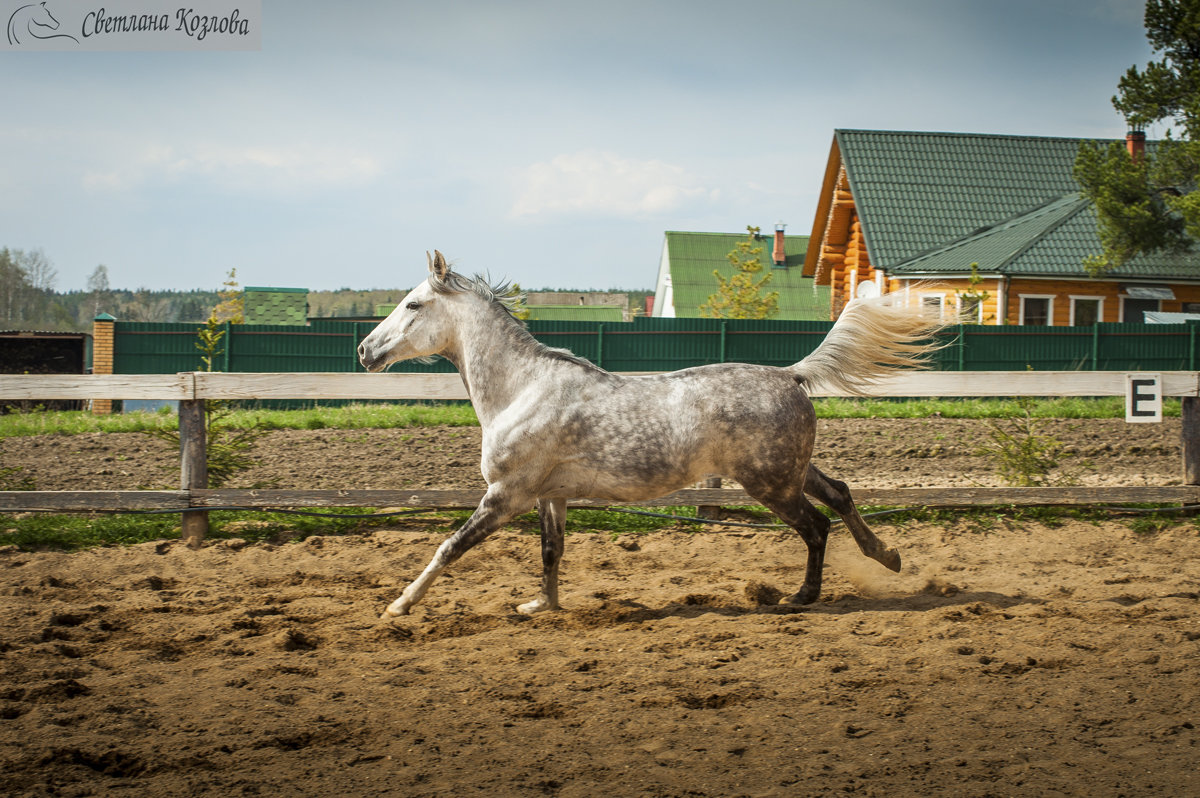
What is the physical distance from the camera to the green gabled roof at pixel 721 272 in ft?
139

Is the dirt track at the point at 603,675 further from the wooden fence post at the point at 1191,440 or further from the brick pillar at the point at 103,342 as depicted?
the brick pillar at the point at 103,342

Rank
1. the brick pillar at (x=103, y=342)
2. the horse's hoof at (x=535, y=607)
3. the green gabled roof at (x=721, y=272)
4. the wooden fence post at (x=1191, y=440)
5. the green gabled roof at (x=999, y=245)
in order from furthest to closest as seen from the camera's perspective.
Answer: the green gabled roof at (x=721, y=272) → the green gabled roof at (x=999, y=245) → the brick pillar at (x=103, y=342) → the wooden fence post at (x=1191, y=440) → the horse's hoof at (x=535, y=607)

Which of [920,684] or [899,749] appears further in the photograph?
[920,684]

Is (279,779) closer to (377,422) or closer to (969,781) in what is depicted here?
(969,781)

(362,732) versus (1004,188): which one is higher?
(1004,188)

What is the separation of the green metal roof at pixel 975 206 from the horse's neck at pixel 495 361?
17.5 m

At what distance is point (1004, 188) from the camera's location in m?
24.4

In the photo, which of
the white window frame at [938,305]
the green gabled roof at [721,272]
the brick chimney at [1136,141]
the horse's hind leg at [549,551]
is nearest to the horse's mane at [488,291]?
the horse's hind leg at [549,551]

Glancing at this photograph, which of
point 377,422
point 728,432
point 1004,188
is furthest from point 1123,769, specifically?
point 1004,188

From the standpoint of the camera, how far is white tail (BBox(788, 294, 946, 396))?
510 centimetres

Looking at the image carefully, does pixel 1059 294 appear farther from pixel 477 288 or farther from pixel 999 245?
pixel 477 288

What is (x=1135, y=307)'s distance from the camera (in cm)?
2108

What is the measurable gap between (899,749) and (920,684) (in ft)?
2.33

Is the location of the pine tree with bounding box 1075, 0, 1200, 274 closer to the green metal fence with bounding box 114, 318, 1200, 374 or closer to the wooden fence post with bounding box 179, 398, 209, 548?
the green metal fence with bounding box 114, 318, 1200, 374
